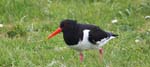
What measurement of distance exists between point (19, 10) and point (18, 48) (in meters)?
2.30

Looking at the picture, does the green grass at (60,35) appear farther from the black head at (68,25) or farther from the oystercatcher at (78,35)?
the black head at (68,25)

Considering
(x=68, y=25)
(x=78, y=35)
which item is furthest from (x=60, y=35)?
(x=78, y=35)

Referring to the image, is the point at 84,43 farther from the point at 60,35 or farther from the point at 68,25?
the point at 60,35

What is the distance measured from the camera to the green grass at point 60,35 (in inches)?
311

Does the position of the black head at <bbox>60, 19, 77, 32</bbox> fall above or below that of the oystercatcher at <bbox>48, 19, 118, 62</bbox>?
above

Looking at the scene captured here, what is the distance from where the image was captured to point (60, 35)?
374 inches

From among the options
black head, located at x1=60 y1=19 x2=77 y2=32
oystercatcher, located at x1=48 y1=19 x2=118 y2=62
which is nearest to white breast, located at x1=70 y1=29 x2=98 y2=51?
oystercatcher, located at x1=48 y1=19 x2=118 y2=62

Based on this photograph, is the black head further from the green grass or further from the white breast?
the green grass

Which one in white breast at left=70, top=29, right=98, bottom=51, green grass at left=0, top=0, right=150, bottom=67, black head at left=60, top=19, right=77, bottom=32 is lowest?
green grass at left=0, top=0, right=150, bottom=67

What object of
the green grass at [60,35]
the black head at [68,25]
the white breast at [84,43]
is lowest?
the green grass at [60,35]

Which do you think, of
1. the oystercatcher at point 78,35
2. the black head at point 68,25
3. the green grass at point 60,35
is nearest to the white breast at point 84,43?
the oystercatcher at point 78,35

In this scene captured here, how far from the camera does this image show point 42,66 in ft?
25.1

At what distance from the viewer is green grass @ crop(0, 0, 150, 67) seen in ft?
25.9

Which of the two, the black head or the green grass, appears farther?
the green grass
